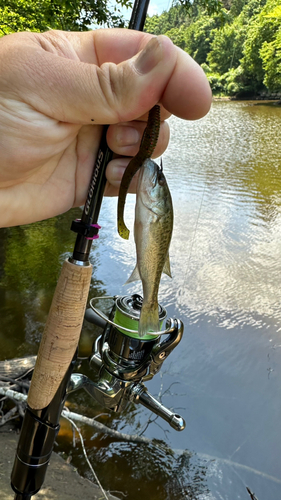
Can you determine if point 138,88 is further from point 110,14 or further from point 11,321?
point 110,14

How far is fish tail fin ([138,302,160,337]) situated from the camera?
1.08m

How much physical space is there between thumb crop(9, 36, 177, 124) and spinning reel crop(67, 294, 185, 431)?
725mm

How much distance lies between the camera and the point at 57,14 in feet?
18.7

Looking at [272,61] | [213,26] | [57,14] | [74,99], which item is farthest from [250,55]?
[74,99]

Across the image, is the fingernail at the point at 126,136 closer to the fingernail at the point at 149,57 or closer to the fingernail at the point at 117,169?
the fingernail at the point at 117,169

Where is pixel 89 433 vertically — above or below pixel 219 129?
below

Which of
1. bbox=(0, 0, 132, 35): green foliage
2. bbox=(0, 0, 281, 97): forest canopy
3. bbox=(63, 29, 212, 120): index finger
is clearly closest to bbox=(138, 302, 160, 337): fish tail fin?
bbox=(63, 29, 212, 120): index finger

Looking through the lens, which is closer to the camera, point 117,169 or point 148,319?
point 148,319

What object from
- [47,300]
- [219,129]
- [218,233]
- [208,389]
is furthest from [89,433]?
Answer: [219,129]

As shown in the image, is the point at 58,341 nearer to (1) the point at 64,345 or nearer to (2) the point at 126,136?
(1) the point at 64,345

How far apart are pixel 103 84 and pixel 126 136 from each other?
0.86 ft

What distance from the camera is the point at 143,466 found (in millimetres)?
2432

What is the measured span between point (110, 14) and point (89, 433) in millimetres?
5781

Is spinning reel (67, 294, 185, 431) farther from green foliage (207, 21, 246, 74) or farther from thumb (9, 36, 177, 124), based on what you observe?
green foliage (207, 21, 246, 74)
